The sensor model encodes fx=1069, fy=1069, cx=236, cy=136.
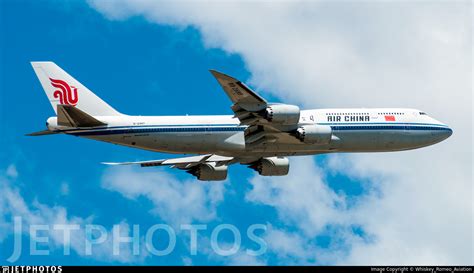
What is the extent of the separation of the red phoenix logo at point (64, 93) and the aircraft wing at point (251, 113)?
13741 millimetres

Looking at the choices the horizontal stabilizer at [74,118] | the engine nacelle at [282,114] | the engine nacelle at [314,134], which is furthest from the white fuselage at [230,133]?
the engine nacelle at [282,114]

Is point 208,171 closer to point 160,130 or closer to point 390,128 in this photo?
point 160,130

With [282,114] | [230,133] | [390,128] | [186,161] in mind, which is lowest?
[282,114]

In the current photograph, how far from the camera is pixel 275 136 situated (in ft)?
253

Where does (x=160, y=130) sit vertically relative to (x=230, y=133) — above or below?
above

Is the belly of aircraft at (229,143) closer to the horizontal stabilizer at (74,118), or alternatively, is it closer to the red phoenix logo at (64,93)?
the horizontal stabilizer at (74,118)

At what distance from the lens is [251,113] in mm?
73938

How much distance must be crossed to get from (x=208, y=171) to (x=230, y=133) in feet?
28.5

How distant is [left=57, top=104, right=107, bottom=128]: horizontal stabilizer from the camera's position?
246ft

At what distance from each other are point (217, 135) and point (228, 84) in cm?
838

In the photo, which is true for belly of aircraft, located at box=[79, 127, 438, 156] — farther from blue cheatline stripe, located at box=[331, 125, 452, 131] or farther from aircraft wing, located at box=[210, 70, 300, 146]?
aircraft wing, located at box=[210, 70, 300, 146]

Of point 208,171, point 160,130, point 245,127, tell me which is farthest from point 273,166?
point 160,130

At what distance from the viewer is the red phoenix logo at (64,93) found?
3179 inches

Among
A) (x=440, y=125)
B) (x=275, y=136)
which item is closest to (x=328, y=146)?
(x=275, y=136)
